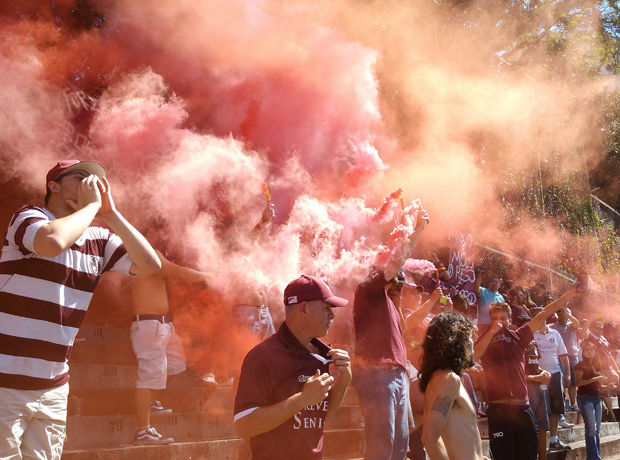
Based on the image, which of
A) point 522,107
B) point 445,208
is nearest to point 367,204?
point 445,208

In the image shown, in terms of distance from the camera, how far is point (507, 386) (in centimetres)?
586

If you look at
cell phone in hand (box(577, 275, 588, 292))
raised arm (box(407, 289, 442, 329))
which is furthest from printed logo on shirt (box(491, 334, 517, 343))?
cell phone in hand (box(577, 275, 588, 292))

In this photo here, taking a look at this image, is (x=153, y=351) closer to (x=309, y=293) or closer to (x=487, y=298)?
(x=309, y=293)

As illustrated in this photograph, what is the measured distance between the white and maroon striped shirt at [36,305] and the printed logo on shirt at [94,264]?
0.04m

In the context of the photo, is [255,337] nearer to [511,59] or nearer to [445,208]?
[445,208]

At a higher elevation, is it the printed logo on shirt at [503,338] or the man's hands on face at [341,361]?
the printed logo on shirt at [503,338]

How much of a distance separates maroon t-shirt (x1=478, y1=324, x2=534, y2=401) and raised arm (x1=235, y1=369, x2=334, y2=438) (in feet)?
13.2

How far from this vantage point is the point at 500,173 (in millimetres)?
14227

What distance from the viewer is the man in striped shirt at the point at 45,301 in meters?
2.38

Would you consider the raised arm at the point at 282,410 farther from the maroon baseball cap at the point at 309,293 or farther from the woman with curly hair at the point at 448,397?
the woman with curly hair at the point at 448,397

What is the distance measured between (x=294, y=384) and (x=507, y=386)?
3.93 metres

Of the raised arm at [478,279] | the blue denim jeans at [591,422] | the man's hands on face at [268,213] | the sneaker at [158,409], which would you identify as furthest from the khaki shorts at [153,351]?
→ the raised arm at [478,279]

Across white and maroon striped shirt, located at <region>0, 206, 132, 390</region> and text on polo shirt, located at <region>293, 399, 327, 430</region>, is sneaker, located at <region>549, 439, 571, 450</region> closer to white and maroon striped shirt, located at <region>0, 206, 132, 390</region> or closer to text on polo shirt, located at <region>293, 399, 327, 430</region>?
text on polo shirt, located at <region>293, 399, 327, 430</region>

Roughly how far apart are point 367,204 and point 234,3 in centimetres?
295
